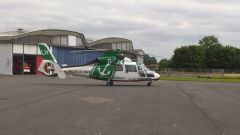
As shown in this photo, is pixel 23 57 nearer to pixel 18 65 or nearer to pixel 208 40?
pixel 18 65

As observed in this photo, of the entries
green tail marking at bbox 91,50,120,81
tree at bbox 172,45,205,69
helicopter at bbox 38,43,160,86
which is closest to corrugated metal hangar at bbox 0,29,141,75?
helicopter at bbox 38,43,160,86

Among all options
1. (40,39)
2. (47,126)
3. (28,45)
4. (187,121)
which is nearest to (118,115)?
(187,121)

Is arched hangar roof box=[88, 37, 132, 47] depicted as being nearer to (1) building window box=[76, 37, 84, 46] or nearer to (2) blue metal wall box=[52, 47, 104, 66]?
(1) building window box=[76, 37, 84, 46]

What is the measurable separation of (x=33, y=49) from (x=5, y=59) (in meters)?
6.12

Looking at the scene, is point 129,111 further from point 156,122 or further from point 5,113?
point 5,113

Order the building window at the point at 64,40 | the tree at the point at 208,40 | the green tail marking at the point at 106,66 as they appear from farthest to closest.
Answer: the tree at the point at 208,40 < the building window at the point at 64,40 < the green tail marking at the point at 106,66

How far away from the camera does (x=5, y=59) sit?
69000 mm

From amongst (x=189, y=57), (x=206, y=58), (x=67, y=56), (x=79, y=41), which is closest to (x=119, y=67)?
(x=67, y=56)

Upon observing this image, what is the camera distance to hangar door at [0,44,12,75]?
68562 millimetres

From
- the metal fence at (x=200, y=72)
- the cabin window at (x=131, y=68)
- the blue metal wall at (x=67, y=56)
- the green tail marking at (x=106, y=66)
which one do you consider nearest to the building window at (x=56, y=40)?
the blue metal wall at (x=67, y=56)

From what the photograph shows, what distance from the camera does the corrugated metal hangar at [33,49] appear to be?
69125 millimetres

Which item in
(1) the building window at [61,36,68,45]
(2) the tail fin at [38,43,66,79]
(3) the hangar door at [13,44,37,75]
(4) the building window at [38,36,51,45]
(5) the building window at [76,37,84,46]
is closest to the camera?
(2) the tail fin at [38,43,66,79]

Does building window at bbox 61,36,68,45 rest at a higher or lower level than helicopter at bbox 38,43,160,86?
higher

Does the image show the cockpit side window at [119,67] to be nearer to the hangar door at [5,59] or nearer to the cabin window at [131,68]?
the cabin window at [131,68]
